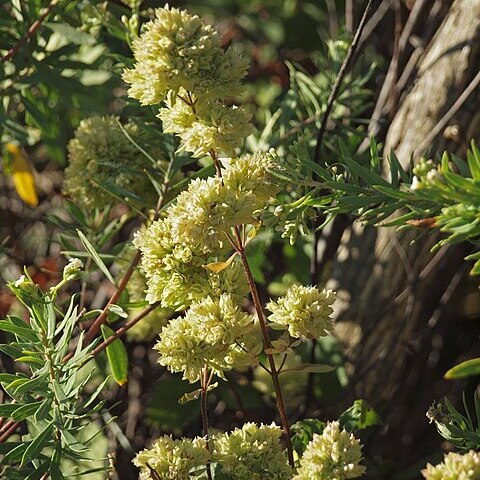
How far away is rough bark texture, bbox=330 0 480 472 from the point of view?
1.62 meters

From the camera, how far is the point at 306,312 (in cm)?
97

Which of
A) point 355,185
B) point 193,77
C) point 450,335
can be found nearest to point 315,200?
point 355,185

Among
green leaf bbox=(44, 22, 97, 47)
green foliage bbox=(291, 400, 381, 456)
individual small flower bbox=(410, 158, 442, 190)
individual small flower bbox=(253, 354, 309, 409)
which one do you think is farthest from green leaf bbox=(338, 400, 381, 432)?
green leaf bbox=(44, 22, 97, 47)

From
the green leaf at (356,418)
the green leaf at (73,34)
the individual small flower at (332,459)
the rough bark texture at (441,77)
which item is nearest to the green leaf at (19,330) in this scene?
the individual small flower at (332,459)

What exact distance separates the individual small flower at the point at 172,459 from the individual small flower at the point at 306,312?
17 cm

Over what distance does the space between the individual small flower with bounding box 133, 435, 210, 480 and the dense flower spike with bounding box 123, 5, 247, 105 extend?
39 cm

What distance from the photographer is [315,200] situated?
0.99 metres

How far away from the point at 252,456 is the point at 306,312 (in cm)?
17

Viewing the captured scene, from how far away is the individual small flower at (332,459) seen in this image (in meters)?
0.87

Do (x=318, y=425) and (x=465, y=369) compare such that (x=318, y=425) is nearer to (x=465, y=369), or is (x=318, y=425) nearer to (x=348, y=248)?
(x=465, y=369)

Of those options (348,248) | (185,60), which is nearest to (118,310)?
(185,60)

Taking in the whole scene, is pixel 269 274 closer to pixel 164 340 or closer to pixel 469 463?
pixel 164 340

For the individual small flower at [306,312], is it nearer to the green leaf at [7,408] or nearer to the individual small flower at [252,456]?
the individual small flower at [252,456]

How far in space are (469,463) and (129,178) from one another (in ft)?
2.52
